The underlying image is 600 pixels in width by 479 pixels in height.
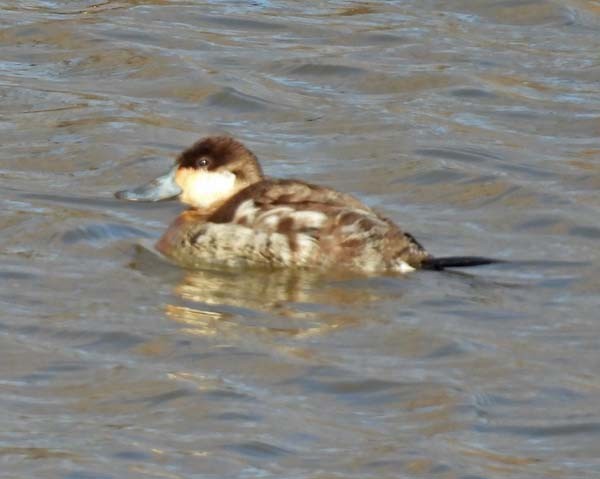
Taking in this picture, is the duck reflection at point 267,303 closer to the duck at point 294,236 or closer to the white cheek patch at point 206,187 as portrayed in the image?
the duck at point 294,236

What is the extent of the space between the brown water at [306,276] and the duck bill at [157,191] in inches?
6.7

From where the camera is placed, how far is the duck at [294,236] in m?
8.55

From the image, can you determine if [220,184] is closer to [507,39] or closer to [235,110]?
[235,110]

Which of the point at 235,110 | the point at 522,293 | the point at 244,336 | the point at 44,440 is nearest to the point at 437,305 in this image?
the point at 522,293

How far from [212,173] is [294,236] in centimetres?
75

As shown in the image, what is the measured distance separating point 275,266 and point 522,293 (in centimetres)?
113

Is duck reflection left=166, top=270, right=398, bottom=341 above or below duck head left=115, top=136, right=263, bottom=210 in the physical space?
below

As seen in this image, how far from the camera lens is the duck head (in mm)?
9133

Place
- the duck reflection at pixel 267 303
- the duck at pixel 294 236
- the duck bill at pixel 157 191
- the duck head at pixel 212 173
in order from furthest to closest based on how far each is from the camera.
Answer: the duck bill at pixel 157 191 < the duck head at pixel 212 173 < the duck at pixel 294 236 < the duck reflection at pixel 267 303

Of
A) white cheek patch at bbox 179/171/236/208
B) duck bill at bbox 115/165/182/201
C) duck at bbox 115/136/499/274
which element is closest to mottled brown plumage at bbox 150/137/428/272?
duck at bbox 115/136/499/274

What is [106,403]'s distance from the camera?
6723mm

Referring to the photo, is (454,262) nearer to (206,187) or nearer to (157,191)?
(206,187)

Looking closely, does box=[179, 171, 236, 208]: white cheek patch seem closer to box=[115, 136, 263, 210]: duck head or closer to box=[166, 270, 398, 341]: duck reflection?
box=[115, 136, 263, 210]: duck head

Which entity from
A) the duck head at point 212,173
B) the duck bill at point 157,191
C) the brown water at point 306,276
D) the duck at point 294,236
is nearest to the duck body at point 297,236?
the duck at point 294,236
